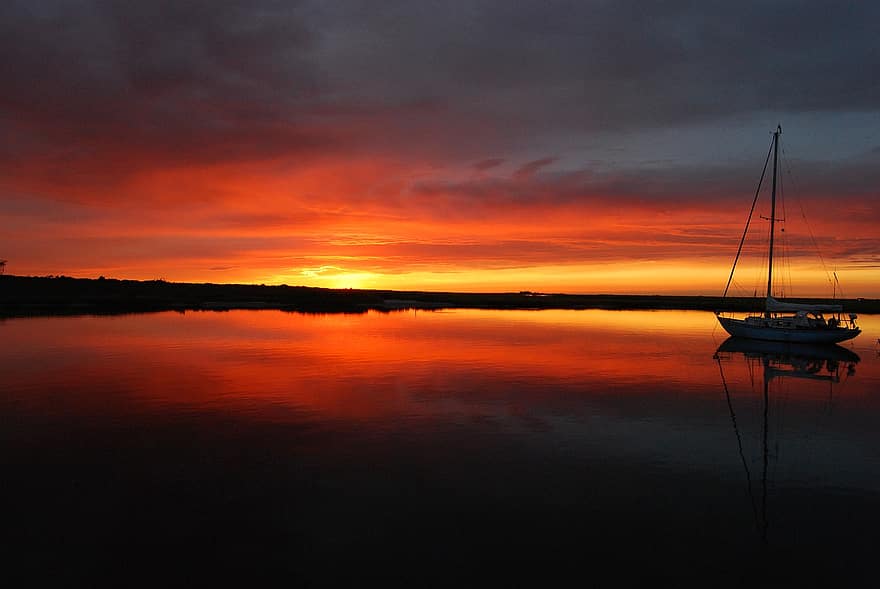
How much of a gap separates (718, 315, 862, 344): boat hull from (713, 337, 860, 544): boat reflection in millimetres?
706

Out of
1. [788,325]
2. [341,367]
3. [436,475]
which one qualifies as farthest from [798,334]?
[436,475]

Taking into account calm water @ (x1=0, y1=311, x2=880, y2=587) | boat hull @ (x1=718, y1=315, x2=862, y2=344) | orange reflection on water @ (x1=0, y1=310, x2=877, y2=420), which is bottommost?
calm water @ (x1=0, y1=311, x2=880, y2=587)

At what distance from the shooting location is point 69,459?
16.5 metres

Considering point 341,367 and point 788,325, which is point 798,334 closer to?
point 788,325

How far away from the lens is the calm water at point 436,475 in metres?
10.9

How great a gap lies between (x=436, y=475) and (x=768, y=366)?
1258 inches

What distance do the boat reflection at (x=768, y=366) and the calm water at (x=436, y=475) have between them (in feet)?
0.59

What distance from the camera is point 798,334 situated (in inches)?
1998

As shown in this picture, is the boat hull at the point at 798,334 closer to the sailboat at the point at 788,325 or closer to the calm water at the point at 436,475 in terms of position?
the sailboat at the point at 788,325

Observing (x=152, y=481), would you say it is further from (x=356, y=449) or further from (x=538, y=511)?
(x=538, y=511)

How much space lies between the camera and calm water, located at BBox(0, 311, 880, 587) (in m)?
10.9

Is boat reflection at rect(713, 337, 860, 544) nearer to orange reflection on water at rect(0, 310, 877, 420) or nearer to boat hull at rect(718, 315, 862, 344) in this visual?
boat hull at rect(718, 315, 862, 344)

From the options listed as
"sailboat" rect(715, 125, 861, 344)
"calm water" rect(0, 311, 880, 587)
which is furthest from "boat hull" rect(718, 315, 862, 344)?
"calm water" rect(0, 311, 880, 587)

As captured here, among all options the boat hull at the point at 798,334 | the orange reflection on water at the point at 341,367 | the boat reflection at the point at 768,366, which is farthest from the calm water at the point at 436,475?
the boat hull at the point at 798,334
